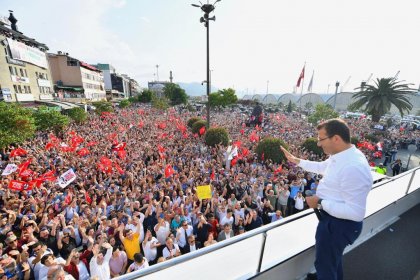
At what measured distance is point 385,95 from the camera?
79.4 ft

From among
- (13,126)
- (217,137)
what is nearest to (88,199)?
(217,137)

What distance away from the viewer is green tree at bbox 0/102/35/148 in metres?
12.8

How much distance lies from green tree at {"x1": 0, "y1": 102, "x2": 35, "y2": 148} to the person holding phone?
16.2 meters

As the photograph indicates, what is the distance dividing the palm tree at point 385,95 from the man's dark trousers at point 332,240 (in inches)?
1108

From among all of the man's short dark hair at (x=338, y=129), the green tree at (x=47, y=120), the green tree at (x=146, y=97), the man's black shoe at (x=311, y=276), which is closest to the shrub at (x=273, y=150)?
the man's black shoe at (x=311, y=276)

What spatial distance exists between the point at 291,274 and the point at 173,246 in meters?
2.96

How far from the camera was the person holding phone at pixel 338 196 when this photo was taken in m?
1.70

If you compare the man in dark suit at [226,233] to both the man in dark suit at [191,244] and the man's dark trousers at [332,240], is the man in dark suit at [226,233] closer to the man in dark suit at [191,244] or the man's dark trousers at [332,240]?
the man in dark suit at [191,244]

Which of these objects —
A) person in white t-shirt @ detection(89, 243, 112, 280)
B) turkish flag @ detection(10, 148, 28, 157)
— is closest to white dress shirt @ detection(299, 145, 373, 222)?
person in white t-shirt @ detection(89, 243, 112, 280)

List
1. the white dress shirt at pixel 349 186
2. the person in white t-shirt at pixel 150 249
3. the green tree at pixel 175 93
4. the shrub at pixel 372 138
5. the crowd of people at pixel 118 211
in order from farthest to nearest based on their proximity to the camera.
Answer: the green tree at pixel 175 93 → the shrub at pixel 372 138 → the person in white t-shirt at pixel 150 249 → the crowd of people at pixel 118 211 → the white dress shirt at pixel 349 186

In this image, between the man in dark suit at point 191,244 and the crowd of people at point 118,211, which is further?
the man in dark suit at point 191,244

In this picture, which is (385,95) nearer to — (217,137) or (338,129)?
(217,137)

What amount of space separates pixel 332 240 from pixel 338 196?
42 cm

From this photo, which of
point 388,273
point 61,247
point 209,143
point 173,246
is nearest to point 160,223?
point 173,246
